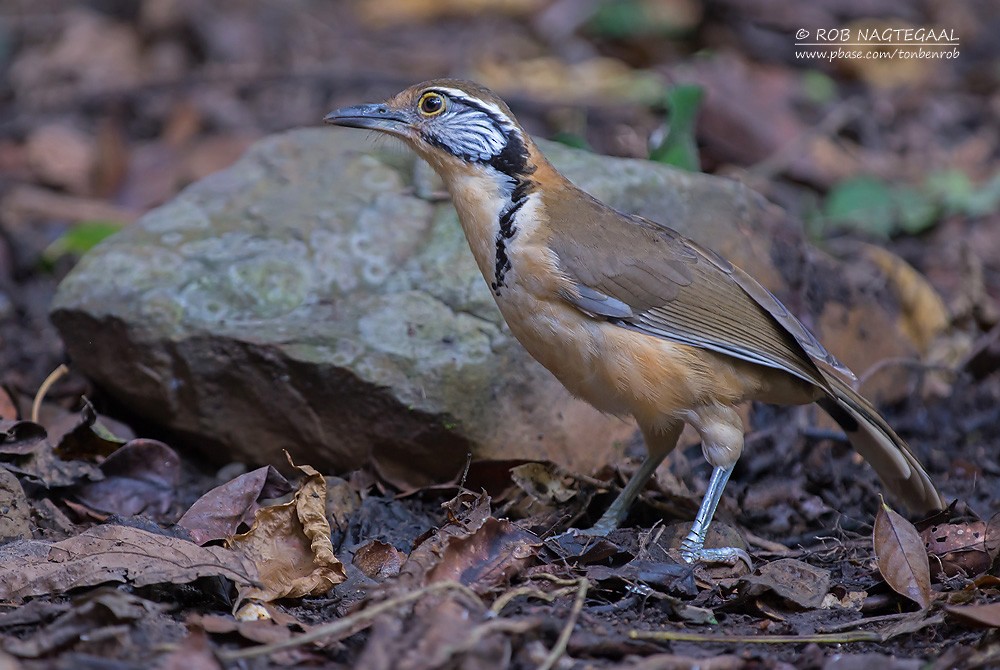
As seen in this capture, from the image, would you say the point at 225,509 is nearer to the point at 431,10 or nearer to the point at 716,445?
the point at 716,445

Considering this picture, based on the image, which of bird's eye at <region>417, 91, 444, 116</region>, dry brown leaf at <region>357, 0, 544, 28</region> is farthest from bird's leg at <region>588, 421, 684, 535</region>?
dry brown leaf at <region>357, 0, 544, 28</region>

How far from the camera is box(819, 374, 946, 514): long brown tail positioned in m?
5.23

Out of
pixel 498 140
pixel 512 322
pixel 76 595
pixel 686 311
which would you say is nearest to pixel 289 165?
pixel 498 140

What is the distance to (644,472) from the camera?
17.2ft

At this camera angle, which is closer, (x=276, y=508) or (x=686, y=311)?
(x=276, y=508)

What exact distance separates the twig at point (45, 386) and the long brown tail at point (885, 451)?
389 cm

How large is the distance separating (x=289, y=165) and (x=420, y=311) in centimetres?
A: 156

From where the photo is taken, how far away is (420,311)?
570 cm

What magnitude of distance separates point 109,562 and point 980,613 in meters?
2.99

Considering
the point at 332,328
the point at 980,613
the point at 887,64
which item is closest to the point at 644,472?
the point at 332,328

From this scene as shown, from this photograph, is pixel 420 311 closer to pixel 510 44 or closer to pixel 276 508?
pixel 276 508

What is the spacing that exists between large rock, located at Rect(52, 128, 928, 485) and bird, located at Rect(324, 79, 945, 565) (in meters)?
0.63

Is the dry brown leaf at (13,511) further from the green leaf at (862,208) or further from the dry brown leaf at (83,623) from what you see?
the green leaf at (862,208)

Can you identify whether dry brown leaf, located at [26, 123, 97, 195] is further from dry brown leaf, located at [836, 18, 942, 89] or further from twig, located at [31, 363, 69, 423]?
dry brown leaf, located at [836, 18, 942, 89]
